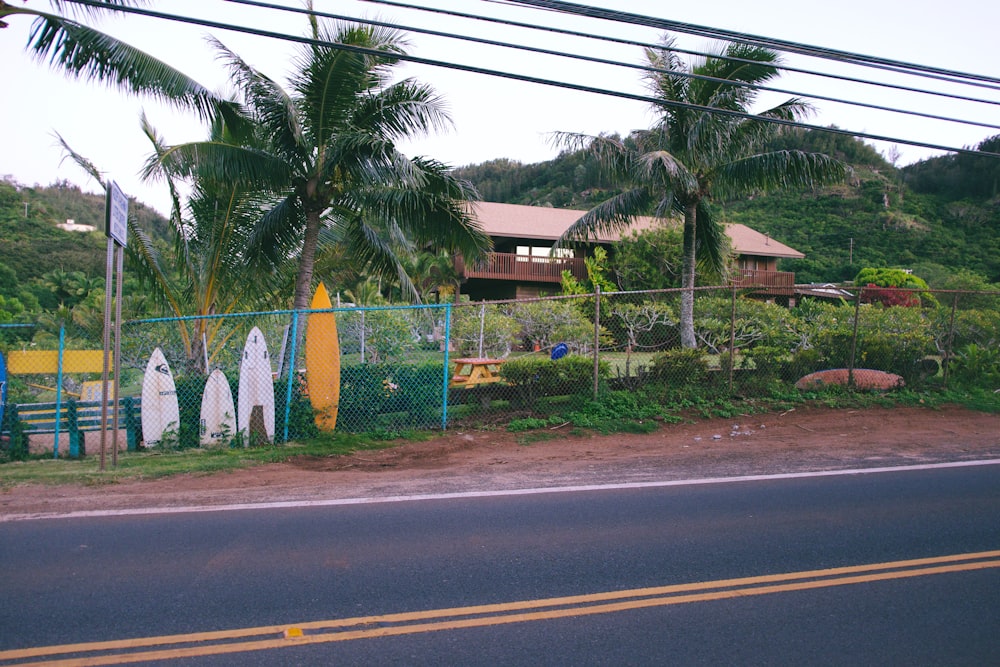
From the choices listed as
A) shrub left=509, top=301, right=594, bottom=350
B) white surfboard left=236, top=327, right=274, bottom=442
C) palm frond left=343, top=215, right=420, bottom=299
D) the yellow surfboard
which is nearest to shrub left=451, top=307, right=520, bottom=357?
shrub left=509, top=301, right=594, bottom=350

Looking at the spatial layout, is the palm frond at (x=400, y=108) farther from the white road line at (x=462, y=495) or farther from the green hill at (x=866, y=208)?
the green hill at (x=866, y=208)

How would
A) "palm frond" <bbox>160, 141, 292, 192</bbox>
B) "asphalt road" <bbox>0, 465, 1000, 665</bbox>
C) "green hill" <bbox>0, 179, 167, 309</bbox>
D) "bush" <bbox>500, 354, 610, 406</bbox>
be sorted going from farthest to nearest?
"green hill" <bbox>0, 179, 167, 309</bbox> → "bush" <bbox>500, 354, 610, 406</bbox> → "palm frond" <bbox>160, 141, 292, 192</bbox> → "asphalt road" <bbox>0, 465, 1000, 665</bbox>

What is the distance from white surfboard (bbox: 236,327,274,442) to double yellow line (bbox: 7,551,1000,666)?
579 centimetres

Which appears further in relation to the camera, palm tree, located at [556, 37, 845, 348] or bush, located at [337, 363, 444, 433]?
palm tree, located at [556, 37, 845, 348]

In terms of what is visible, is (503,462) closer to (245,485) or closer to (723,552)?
(245,485)

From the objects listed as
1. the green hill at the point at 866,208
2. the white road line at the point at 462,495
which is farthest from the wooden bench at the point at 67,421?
the green hill at the point at 866,208

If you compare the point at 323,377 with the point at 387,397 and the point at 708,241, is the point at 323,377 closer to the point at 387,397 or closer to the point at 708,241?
the point at 387,397

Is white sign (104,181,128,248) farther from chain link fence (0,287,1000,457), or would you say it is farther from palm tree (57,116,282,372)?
palm tree (57,116,282,372)

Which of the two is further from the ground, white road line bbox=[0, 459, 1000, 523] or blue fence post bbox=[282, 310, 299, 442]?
blue fence post bbox=[282, 310, 299, 442]

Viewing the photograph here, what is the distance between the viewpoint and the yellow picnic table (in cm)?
1321

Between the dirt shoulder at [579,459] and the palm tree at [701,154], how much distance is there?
636 centimetres

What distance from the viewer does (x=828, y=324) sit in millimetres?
13648

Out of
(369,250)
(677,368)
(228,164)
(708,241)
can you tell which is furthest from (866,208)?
(228,164)

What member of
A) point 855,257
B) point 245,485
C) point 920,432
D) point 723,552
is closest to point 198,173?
point 245,485
